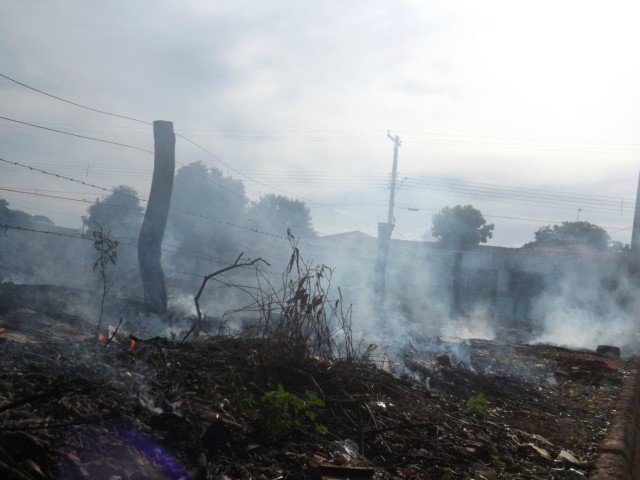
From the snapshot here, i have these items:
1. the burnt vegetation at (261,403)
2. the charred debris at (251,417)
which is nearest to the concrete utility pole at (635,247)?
the burnt vegetation at (261,403)

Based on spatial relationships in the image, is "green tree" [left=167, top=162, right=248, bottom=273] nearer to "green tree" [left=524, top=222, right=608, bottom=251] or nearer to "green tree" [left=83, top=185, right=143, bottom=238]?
"green tree" [left=83, top=185, right=143, bottom=238]

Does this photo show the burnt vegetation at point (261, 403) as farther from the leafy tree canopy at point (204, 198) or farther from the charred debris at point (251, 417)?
the leafy tree canopy at point (204, 198)

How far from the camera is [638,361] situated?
38.7ft

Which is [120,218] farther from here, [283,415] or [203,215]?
[283,415]

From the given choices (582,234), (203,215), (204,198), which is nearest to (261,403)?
(203,215)

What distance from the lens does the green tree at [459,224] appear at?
39.7 m

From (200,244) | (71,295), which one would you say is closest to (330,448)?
(71,295)

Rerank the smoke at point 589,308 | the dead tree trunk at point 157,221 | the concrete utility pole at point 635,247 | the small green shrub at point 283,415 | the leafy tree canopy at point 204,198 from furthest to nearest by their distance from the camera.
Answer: the leafy tree canopy at point 204,198 → the smoke at point 589,308 → the concrete utility pole at point 635,247 → the dead tree trunk at point 157,221 → the small green shrub at point 283,415

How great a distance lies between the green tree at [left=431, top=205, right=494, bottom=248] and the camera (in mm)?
39656

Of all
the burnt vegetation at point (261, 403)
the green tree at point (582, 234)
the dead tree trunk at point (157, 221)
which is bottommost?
the burnt vegetation at point (261, 403)

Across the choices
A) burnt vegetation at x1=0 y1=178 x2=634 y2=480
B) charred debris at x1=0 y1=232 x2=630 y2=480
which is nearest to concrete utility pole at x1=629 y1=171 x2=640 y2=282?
burnt vegetation at x1=0 y1=178 x2=634 y2=480

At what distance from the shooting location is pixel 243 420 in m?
3.57

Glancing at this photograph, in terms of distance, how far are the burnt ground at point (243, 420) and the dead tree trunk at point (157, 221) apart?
223 cm

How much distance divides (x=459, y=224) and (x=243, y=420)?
38.2 m
